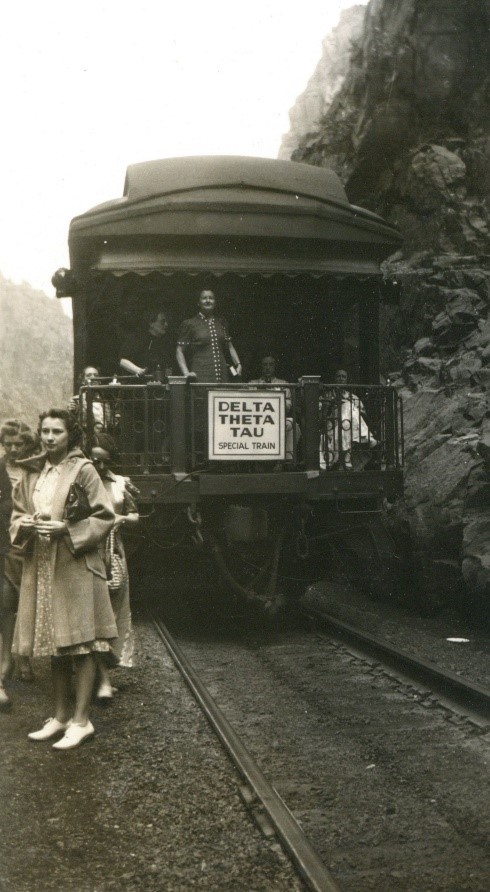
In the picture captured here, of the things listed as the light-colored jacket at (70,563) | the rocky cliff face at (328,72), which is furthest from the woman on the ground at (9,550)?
the rocky cliff face at (328,72)

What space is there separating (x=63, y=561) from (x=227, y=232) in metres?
4.82

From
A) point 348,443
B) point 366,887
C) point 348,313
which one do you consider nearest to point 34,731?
point 366,887

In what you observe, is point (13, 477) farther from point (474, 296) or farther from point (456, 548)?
point (474, 296)

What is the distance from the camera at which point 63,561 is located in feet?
17.5

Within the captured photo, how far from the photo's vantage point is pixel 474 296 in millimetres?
17766

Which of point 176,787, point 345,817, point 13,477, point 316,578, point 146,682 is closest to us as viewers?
point 345,817

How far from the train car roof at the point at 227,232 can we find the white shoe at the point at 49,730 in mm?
4743

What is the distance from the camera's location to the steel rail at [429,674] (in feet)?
20.1

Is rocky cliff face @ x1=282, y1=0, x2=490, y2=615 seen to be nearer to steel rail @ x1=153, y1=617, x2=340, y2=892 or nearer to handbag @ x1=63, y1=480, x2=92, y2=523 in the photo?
steel rail @ x1=153, y1=617, x2=340, y2=892

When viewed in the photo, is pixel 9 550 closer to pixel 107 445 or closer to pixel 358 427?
pixel 107 445

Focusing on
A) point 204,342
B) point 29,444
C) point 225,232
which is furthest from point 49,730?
point 225,232

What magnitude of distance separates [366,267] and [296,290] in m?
1.26

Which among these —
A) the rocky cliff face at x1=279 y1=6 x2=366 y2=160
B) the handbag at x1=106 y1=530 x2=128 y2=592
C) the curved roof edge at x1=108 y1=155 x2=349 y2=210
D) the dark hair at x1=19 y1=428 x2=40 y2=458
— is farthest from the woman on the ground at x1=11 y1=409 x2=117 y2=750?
the rocky cliff face at x1=279 y1=6 x2=366 y2=160

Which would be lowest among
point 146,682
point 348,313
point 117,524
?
point 146,682
